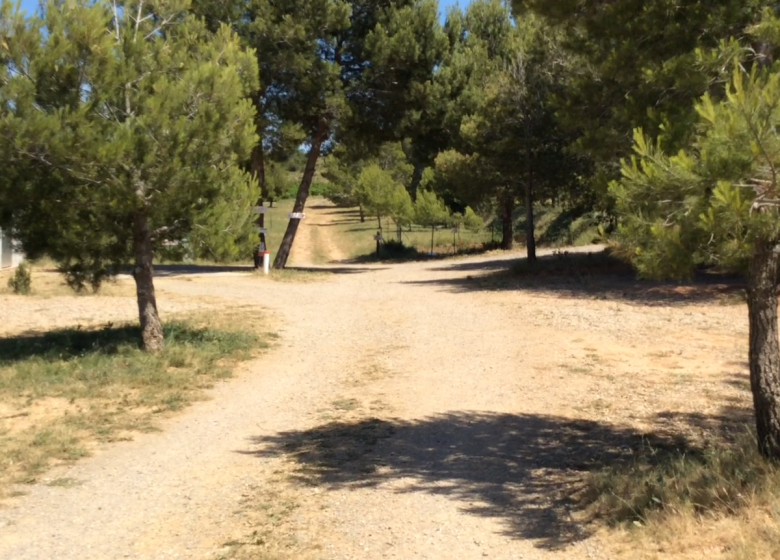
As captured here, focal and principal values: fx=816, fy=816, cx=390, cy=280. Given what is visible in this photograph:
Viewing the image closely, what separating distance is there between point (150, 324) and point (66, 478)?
5292 millimetres

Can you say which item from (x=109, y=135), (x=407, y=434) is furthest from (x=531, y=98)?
(x=407, y=434)

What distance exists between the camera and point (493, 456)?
712 cm

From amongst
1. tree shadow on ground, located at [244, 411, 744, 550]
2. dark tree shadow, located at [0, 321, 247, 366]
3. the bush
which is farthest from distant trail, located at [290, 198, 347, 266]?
tree shadow on ground, located at [244, 411, 744, 550]

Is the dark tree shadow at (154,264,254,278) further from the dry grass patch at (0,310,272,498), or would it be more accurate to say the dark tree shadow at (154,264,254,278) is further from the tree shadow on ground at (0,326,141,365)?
the dry grass patch at (0,310,272,498)

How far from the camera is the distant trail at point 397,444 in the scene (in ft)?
17.7

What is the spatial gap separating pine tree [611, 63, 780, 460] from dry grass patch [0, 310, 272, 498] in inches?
205

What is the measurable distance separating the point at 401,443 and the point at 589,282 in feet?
46.4

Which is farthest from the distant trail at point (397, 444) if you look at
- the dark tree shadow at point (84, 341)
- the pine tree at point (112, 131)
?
the pine tree at point (112, 131)

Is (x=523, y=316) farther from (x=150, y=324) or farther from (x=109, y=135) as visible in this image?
(x=109, y=135)

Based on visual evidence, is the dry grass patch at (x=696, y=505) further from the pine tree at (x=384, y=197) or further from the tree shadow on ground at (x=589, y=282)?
the pine tree at (x=384, y=197)

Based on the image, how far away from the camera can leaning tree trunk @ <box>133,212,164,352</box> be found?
1186 centimetres

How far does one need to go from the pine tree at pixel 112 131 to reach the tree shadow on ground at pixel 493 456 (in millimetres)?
4538

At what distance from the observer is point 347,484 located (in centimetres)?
649

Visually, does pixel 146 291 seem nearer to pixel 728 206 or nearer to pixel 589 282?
pixel 728 206
